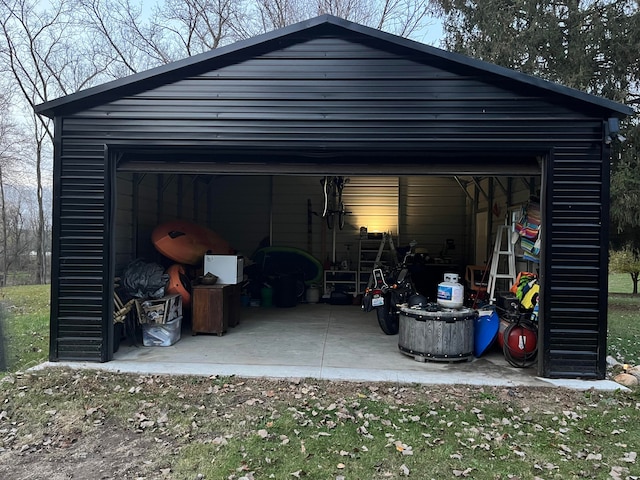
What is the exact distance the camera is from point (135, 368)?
16.0ft

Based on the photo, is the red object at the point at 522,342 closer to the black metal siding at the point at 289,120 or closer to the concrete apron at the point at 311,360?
the concrete apron at the point at 311,360

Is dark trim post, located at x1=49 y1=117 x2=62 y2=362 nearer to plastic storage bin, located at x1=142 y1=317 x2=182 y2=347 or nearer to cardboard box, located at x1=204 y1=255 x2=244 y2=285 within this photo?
plastic storage bin, located at x1=142 y1=317 x2=182 y2=347

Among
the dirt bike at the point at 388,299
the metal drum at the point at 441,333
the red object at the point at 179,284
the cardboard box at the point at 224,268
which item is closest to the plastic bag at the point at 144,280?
the red object at the point at 179,284

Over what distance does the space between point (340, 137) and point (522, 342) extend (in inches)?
119

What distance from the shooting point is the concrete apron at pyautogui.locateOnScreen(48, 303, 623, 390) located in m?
4.69

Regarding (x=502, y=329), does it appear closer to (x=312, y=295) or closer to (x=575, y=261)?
(x=575, y=261)

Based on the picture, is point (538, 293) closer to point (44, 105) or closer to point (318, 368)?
point (318, 368)

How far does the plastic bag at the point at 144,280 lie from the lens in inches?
233

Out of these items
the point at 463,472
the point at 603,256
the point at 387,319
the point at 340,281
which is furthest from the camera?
the point at 340,281

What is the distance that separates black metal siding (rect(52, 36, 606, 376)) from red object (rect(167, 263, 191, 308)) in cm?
139

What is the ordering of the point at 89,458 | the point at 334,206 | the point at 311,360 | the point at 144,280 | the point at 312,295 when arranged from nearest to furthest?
the point at 89,458, the point at 311,360, the point at 144,280, the point at 312,295, the point at 334,206

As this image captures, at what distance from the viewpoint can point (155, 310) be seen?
227 inches

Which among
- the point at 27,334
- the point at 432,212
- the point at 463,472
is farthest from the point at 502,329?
the point at 27,334

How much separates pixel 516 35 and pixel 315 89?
7.48m
